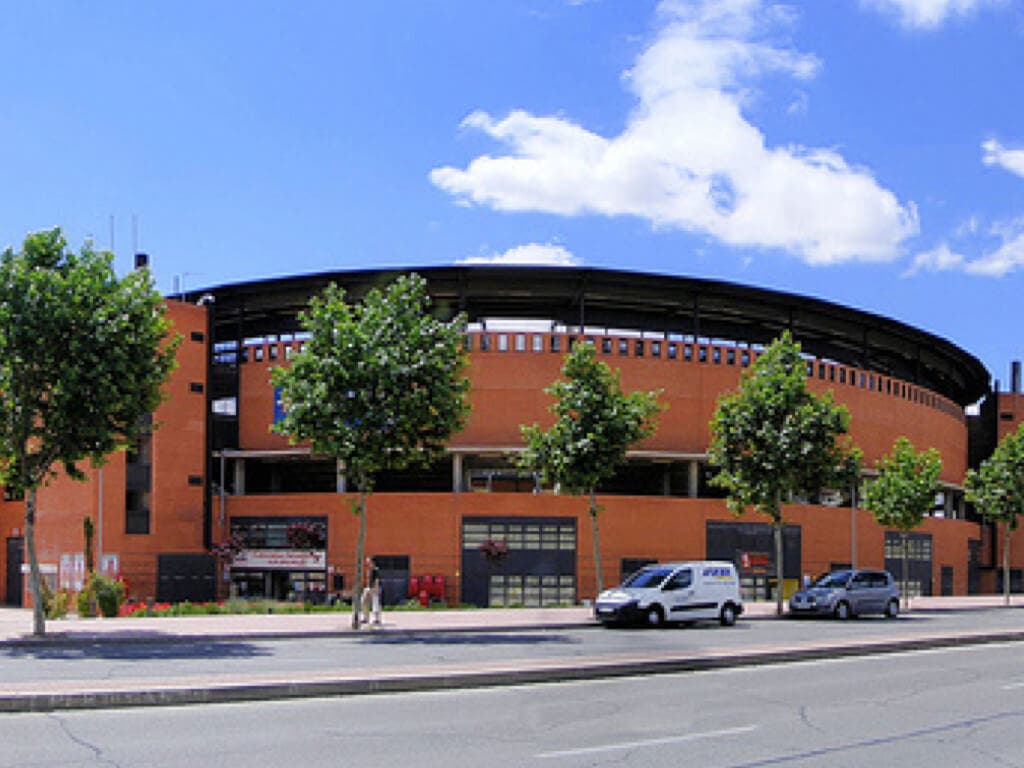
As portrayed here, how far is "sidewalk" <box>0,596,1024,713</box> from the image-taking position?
14141mm

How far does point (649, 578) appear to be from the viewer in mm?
30891

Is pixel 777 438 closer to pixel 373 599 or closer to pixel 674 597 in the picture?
pixel 674 597

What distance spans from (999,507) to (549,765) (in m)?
48.1

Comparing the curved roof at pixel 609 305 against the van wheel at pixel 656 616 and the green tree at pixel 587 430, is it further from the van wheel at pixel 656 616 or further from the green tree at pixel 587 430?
the van wheel at pixel 656 616

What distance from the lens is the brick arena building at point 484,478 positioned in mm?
45625

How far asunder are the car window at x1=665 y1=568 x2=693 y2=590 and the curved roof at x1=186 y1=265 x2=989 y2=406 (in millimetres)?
21877

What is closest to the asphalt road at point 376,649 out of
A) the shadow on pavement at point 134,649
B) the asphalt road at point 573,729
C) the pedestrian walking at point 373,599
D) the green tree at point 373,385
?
the shadow on pavement at point 134,649

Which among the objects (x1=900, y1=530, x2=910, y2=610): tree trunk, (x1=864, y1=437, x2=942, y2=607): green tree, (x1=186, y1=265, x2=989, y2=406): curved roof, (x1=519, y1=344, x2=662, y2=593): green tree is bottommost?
(x1=900, y1=530, x2=910, y2=610): tree trunk

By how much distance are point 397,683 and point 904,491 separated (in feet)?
116

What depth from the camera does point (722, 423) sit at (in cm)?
3900

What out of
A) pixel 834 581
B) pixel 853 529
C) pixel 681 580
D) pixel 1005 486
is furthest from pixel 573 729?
pixel 1005 486

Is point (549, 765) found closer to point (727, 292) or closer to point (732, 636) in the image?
point (732, 636)

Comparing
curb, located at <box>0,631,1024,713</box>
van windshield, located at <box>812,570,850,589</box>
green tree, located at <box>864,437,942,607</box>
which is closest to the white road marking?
curb, located at <box>0,631,1024,713</box>

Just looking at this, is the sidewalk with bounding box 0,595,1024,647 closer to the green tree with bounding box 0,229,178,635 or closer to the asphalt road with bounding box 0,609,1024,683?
the asphalt road with bounding box 0,609,1024,683
